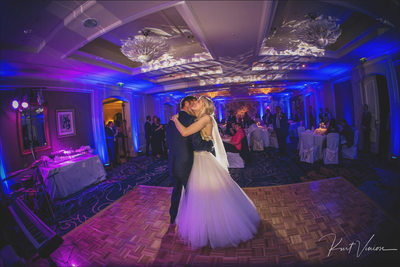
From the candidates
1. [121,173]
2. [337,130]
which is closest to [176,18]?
[121,173]

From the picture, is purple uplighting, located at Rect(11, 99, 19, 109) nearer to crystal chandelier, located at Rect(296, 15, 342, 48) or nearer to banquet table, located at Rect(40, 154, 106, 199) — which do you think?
banquet table, located at Rect(40, 154, 106, 199)

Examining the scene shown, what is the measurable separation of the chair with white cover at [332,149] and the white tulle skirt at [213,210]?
12.8ft

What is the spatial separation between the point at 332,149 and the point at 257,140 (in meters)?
2.69

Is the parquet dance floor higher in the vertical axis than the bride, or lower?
lower

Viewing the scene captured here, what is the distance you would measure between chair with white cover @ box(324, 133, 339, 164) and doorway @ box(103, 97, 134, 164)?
724cm

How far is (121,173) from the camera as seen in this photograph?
5.07m

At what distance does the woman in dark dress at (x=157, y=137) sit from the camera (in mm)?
6848

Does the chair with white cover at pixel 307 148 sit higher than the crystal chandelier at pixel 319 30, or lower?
lower

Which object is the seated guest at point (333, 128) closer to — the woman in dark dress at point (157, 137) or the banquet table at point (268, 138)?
the banquet table at point (268, 138)

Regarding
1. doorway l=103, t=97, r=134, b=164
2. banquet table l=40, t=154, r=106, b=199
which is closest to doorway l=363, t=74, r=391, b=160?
banquet table l=40, t=154, r=106, b=199

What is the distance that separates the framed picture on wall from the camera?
4875mm

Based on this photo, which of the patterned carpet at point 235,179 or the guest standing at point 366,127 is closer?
the patterned carpet at point 235,179

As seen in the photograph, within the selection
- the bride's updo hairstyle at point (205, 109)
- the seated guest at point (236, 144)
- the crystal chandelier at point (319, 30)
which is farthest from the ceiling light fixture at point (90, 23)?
the seated guest at point (236, 144)

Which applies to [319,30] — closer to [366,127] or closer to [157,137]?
[366,127]
